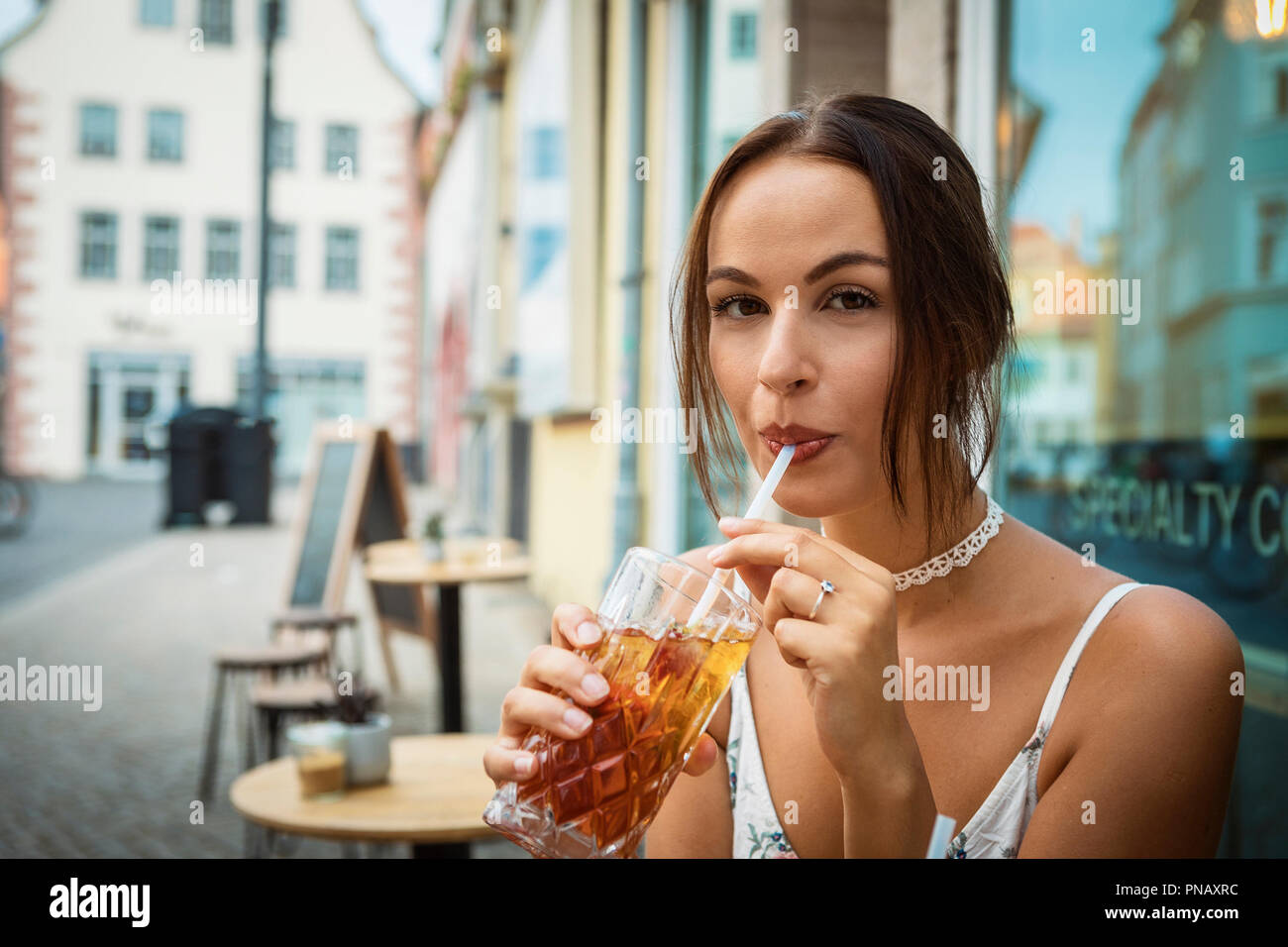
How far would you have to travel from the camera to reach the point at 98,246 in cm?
1809

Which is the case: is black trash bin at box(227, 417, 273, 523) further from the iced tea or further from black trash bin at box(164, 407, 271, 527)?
the iced tea

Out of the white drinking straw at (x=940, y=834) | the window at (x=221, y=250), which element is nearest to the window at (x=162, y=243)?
the window at (x=221, y=250)

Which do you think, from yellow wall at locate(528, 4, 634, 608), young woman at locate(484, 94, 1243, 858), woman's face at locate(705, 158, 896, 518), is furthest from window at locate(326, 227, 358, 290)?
woman's face at locate(705, 158, 896, 518)

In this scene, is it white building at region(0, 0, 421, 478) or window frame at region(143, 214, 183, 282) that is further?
window frame at region(143, 214, 183, 282)

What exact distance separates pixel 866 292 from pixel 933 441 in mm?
196

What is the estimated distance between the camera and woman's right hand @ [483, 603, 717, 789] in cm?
93

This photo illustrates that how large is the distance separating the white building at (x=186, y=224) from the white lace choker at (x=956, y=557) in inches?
510

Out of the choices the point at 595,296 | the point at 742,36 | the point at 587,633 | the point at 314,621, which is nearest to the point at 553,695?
the point at 587,633

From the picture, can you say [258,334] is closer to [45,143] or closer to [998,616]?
[998,616]

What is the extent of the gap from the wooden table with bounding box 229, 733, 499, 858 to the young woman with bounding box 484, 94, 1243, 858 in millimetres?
1068

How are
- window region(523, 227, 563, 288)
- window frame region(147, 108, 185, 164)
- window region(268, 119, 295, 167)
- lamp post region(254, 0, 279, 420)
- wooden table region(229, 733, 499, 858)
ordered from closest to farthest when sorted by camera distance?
wooden table region(229, 733, 499, 858)
window region(523, 227, 563, 288)
lamp post region(254, 0, 279, 420)
window frame region(147, 108, 185, 164)
window region(268, 119, 295, 167)

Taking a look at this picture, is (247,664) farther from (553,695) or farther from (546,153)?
(546,153)

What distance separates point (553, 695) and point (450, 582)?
3711mm

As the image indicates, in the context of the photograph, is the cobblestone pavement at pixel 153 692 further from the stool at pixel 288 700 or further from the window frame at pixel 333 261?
the window frame at pixel 333 261
